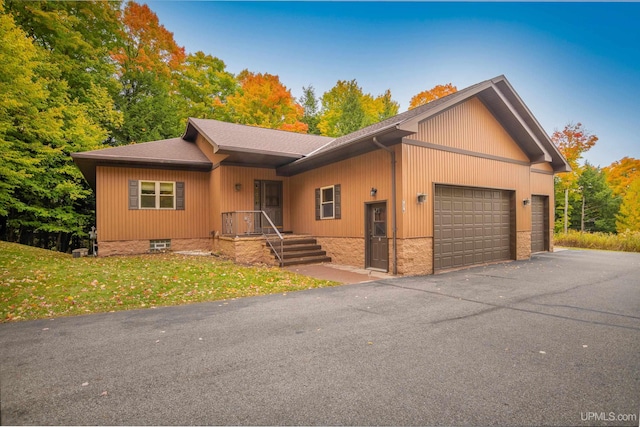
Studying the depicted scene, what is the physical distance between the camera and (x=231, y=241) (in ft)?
36.4

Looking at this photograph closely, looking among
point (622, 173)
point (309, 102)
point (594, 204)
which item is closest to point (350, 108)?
point (309, 102)

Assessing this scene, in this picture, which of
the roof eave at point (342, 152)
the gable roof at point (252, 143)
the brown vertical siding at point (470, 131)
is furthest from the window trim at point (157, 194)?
the brown vertical siding at point (470, 131)

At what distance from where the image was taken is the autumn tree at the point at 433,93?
2548cm

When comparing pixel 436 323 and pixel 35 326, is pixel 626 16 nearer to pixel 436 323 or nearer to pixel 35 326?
pixel 436 323

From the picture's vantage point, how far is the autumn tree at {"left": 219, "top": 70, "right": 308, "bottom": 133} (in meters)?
23.7

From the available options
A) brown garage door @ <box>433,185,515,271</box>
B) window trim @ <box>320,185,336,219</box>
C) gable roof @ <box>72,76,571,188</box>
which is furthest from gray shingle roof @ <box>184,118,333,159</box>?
brown garage door @ <box>433,185,515,271</box>

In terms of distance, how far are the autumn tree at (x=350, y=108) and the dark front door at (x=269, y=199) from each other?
15.0 meters

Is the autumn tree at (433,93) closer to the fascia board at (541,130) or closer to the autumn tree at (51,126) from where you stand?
the fascia board at (541,130)

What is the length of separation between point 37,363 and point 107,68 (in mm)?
21577

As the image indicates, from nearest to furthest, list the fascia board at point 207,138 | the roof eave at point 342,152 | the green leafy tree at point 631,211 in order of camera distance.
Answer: the roof eave at point 342,152, the fascia board at point 207,138, the green leafy tree at point 631,211

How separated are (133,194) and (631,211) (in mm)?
38781

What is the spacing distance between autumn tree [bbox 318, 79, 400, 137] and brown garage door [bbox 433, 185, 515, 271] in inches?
690

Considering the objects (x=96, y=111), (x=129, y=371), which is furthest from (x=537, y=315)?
(x=96, y=111)

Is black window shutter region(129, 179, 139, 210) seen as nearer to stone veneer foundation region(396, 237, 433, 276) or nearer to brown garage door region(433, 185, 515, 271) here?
stone veneer foundation region(396, 237, 433, 276)
